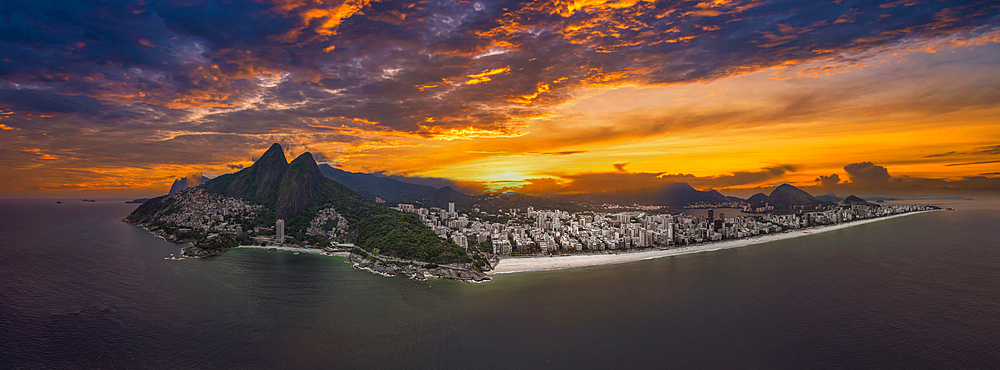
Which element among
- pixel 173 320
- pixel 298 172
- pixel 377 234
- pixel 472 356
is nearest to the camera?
pixel 472 356

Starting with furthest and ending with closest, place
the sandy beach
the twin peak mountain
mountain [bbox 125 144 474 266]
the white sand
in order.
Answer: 1. the twin peak mountain
2. the white sand
3. mountain [bbox 125 144 474 266]
4. the sandy beach

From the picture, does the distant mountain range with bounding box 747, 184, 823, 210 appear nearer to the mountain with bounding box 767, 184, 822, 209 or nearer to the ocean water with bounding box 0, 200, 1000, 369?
the mountain with bounding box 767, 184, 822, 209

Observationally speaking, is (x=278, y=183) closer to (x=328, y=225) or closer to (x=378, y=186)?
(x=328, y=225)

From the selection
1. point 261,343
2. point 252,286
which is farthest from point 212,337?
point 252,286

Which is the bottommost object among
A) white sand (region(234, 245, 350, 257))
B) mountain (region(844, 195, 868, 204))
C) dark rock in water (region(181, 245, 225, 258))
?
white sand (region(234, 245, 350, 257))

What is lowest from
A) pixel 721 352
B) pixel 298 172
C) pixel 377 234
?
pixel 721 352

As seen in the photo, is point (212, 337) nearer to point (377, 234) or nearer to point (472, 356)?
point (472, 356)

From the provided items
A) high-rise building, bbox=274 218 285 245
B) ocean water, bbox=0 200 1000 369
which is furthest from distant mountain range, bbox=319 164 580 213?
ocean water, bbox=0 200 1000 369
